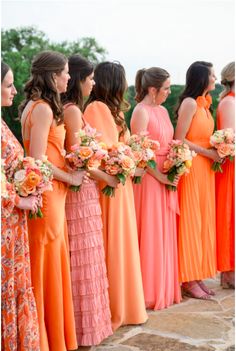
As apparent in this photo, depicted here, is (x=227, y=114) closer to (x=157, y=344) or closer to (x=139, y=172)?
(x=139, y=172)

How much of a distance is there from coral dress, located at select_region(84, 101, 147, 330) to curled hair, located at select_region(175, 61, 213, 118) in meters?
1.44

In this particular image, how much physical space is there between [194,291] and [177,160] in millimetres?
1658

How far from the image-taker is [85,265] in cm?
515

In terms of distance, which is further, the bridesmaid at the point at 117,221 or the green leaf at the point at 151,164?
the green leaf at the point at 151,164

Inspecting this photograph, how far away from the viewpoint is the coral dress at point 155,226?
20.7 ft

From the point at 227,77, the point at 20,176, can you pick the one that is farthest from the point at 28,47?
the point at 20,176

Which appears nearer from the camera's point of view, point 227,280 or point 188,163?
point 188,163

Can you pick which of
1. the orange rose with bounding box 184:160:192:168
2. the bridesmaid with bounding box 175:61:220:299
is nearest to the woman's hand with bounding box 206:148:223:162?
the bridesmaid with bounding box 175:61:220:299

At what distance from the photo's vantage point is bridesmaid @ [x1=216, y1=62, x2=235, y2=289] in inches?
274

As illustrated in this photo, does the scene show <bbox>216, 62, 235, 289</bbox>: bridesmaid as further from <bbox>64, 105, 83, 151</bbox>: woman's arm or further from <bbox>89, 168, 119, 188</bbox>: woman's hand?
<bbox>64, 105, 83, 151</bbox>: woman's arm

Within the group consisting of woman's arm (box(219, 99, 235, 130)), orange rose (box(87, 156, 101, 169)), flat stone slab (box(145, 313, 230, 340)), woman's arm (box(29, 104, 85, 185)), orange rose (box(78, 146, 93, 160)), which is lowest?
flat stone slab (box(145, 313, 230, 340))

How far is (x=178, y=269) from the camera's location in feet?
21.9

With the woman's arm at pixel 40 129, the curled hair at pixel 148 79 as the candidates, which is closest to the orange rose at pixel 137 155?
the curled hair at pixel 148 79

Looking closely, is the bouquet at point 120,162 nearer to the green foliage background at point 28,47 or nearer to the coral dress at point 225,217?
the coral dress at point 225,217
